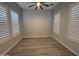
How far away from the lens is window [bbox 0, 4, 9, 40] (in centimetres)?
80

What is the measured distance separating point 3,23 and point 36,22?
40 centimetres

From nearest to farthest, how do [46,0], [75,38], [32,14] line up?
[46,0]
[75,38]
[32,14]

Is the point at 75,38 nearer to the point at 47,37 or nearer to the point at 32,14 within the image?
the point at 47,37

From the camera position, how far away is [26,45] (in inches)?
39.0

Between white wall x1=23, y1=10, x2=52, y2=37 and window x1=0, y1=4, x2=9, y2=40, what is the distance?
215mm

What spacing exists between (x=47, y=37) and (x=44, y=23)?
0.20m

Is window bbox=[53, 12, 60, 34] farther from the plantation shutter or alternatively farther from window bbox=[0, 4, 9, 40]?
window bbox=[0, 4, 9, 40]

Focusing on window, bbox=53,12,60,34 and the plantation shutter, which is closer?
the plantation shutter

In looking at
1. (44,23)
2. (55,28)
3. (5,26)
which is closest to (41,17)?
(44,23)

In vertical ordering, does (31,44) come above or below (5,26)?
below

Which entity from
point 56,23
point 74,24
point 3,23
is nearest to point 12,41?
point 3,23

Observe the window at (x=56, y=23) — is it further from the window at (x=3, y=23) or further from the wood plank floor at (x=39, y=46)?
the window at (x=3, y=23)

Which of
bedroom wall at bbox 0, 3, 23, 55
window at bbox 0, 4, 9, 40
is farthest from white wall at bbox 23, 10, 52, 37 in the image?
window at bbox 0, 4, 9, 40

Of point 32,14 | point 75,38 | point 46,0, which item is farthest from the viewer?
point 32,14
